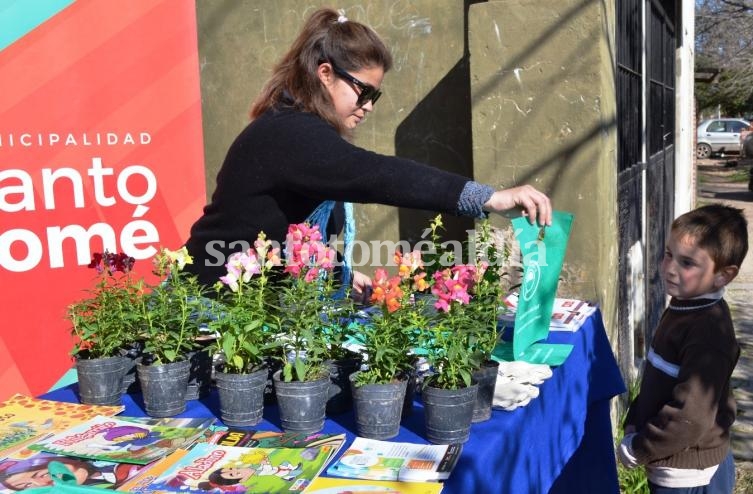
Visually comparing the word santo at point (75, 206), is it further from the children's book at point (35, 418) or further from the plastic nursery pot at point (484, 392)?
the plastic nursery pot at point (484, 392)

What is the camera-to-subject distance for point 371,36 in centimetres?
231

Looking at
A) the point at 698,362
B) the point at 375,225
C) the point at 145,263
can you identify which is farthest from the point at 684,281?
the point at 145,263

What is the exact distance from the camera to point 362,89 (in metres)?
2.34

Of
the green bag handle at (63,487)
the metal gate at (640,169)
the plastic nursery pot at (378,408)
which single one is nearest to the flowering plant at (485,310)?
the plastic nursery pot at (378,408)

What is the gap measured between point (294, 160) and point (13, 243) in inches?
83.6

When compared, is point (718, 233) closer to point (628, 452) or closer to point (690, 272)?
point (690, 272)

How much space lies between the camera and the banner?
11.8ft

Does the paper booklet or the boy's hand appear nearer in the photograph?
the boy's hand

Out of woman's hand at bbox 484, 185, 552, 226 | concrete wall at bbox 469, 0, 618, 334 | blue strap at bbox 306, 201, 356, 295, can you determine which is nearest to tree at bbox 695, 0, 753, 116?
concrete wall at bbox 469, 0, 618, 334

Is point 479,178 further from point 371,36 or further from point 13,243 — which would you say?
point 13,243

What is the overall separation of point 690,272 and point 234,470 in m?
1.52

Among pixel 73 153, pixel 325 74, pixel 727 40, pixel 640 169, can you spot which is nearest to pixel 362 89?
pixel 325 74

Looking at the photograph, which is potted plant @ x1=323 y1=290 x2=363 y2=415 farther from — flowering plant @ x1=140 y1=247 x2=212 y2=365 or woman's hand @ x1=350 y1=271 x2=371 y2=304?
woman's hand @ x1=350 y1=271 x2=371 y2=304

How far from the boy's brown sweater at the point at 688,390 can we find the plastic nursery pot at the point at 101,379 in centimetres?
158
